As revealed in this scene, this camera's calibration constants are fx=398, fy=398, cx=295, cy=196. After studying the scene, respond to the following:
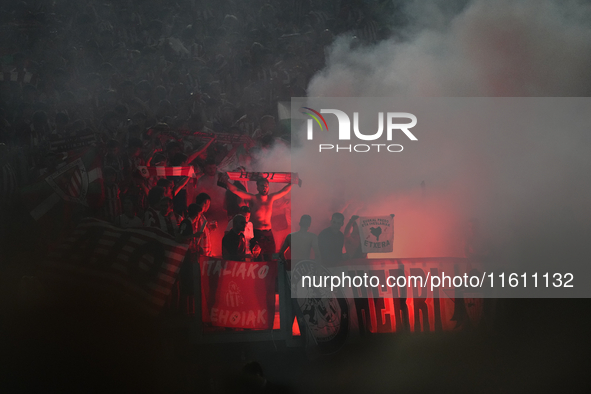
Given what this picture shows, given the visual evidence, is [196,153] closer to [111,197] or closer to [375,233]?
[111,197]

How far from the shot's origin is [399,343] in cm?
301

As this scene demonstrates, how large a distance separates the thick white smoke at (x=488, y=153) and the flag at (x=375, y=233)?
0.20ft

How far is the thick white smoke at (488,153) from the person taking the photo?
303 cm

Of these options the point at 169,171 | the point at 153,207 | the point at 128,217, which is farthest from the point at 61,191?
the point at 169,171

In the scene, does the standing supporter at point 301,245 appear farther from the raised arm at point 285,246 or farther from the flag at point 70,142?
the flag at point 70,142

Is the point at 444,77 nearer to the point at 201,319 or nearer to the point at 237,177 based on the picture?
the point at 237,177

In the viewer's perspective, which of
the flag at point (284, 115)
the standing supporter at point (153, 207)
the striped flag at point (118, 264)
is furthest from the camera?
the flag at point (284, 115)

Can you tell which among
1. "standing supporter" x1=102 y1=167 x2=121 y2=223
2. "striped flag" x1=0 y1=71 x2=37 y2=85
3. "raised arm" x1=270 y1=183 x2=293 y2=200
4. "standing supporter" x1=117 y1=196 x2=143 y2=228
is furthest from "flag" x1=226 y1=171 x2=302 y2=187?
"striped flag" x1=0 y1=71 x2=37 y2=85

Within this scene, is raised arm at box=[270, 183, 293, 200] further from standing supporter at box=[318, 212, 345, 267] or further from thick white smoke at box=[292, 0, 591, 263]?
standing supporter at box=[318, 212, 345, 267]

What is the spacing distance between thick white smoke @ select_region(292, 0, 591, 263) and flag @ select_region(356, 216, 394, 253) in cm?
6

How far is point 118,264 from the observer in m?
2.89

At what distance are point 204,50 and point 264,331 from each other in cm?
226

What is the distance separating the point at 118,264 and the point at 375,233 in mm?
1920

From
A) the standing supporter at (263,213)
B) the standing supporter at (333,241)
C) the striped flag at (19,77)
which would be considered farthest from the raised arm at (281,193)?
the striped flag at (19,77)
